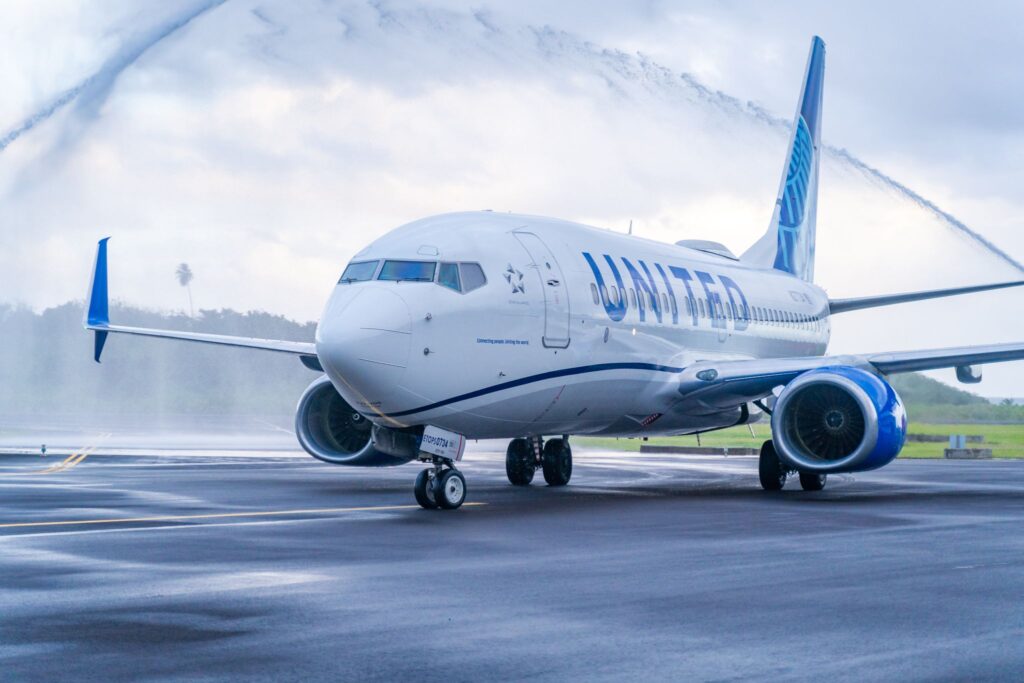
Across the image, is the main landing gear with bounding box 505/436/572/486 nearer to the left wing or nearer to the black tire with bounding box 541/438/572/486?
the black tire with bounding box 541/438/572/486

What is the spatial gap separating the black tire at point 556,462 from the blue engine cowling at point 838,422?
4.13 meters

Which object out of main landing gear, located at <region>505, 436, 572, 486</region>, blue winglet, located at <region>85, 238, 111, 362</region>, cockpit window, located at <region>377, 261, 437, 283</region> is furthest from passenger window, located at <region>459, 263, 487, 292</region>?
blue winglet, located at <region>85, 238, 111, 362</region>

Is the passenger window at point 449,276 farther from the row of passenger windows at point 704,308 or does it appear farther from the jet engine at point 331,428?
the jet engine at point 331,428

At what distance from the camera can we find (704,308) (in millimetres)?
22578

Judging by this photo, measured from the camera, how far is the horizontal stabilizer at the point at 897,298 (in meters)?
24.0

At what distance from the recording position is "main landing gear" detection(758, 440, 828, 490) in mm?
21344

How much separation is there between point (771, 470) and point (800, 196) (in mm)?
11502

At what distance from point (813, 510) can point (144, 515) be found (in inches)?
317

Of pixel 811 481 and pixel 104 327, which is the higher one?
pixel 104 327

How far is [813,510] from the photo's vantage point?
55.3ft

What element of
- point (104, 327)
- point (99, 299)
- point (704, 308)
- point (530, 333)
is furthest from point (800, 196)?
point (104, 327)

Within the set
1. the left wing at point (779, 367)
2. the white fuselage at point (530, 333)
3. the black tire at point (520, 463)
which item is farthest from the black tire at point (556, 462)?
the left wing at point (779, 367)

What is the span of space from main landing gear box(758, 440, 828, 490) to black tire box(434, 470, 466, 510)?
6.80 m

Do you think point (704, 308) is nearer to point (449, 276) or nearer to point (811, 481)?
point (811, 481)
